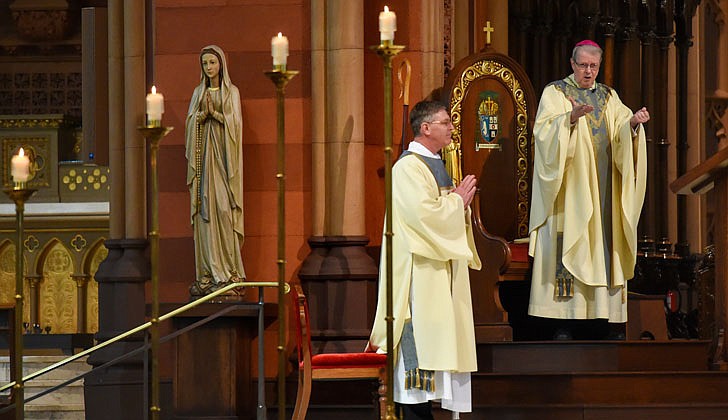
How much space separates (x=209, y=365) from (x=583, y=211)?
8.84 feet

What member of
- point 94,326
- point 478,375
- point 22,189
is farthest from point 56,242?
point 22,189

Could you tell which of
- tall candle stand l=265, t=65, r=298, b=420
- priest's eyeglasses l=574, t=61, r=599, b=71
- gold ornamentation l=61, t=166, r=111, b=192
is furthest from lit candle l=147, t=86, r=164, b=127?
gold ornamentation l=61, t=166, r=111, b=192

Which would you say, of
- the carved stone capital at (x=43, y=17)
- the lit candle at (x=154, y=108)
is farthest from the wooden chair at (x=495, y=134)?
the carved stone capital at (x=43, y=17)

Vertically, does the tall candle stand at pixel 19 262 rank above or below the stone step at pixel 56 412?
above

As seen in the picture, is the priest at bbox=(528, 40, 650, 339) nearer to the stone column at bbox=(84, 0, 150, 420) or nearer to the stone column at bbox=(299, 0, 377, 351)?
the stone column at bbox=(299, 0, 377, 351)

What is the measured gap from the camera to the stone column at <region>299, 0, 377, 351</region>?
1044cm

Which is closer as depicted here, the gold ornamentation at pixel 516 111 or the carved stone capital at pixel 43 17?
the gold ornamentation at pixel 516 111

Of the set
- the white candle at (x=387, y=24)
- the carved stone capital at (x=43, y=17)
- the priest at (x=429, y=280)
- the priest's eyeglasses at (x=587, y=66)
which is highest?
the carved stone capital at (x=43, y=17)

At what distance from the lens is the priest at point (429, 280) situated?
821cm

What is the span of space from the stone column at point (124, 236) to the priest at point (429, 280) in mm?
3226

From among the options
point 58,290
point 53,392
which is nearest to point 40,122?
point 58,290

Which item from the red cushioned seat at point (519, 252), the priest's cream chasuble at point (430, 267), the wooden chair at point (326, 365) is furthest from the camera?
the red cushioned seat at point (519, 252)

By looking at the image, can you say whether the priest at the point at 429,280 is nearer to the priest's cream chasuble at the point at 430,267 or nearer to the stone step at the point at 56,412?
the priest's cream chasuble at the point at 430,267

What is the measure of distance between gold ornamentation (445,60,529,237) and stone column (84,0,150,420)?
7.88 ft
